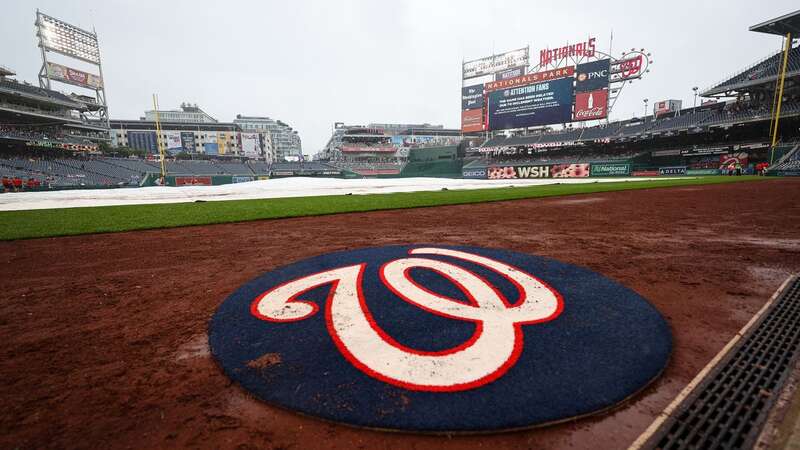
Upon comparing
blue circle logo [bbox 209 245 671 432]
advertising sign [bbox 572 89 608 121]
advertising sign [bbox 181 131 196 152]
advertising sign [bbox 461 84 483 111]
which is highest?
advertising sign [bbox 461 84 483 111]

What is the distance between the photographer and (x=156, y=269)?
374 cm

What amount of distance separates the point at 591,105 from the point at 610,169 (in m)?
7.60

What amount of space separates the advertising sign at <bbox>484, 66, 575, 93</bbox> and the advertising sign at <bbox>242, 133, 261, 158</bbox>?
53486mm

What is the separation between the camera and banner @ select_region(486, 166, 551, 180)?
39.9 metres

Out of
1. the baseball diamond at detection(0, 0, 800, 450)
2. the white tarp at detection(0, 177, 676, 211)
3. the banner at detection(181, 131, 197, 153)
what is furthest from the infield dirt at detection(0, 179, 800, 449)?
the banner at detection(181, 131, 197, 153)

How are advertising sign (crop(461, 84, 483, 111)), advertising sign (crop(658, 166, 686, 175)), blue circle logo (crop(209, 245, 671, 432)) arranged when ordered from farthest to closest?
advertising sign (crop(461, 84, 483, 111)), advertising sign (crop(658, 166, 686, 175)), blue circle logo (crop(209, 245, 671, 432))

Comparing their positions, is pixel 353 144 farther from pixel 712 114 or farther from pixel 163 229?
pixel 163 229

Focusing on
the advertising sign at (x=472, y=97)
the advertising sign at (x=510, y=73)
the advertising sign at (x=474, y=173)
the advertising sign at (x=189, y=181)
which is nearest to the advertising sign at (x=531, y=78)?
the advertising sign at (x=472, y=97)

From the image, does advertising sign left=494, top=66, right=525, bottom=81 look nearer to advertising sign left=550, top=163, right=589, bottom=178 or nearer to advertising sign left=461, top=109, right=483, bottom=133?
advertising sign left=461, top=109, right=483, bottom=133

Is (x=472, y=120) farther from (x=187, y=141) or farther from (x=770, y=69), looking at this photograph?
(x=187, y=141)

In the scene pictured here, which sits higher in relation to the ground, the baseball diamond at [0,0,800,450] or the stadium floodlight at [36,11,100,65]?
the stadium floodlight at [36,11,100,65]

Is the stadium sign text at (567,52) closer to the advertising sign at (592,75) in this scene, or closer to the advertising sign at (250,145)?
the advertising sign at (592,75)

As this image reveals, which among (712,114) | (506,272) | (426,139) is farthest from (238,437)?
(426,139)

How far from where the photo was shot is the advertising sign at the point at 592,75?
3572 centimetres
